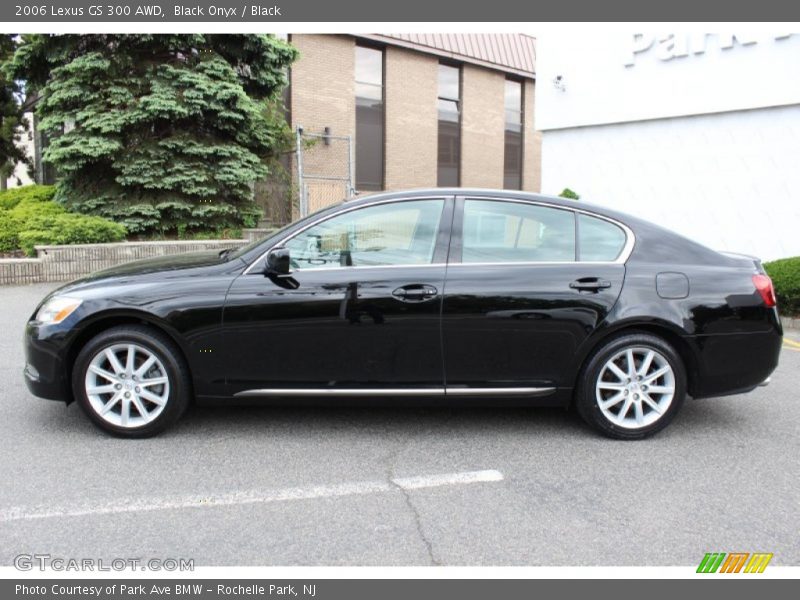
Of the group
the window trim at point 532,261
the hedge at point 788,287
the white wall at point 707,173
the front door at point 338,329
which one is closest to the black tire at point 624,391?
the window trim at point 532,261

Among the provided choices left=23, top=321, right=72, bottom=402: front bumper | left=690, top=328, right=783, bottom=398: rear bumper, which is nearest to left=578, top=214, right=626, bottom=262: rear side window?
left=690, top=328, right=783, bottom=398: rear bumper

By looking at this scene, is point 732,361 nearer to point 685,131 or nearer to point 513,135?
point 685,131

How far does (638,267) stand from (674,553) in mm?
1884

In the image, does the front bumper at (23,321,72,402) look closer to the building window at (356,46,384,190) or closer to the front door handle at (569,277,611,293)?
the front door handle at (569,277,611,293)

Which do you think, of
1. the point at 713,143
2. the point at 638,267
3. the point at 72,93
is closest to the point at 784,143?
the point at 713,143

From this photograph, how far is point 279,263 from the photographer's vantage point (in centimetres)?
410

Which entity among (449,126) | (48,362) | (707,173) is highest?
(449,126)

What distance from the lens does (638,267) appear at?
429cm

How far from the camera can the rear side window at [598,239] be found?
4.34m

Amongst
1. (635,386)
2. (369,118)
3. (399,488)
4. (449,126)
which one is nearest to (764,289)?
(635,386)

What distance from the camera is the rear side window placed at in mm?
4336

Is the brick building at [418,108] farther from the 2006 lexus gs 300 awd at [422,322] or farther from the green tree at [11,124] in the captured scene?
the 2006 lexus gs 300 awd at [422,322]

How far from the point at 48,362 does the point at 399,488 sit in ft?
7.61

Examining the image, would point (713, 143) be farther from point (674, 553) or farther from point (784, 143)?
point (674, 553)
